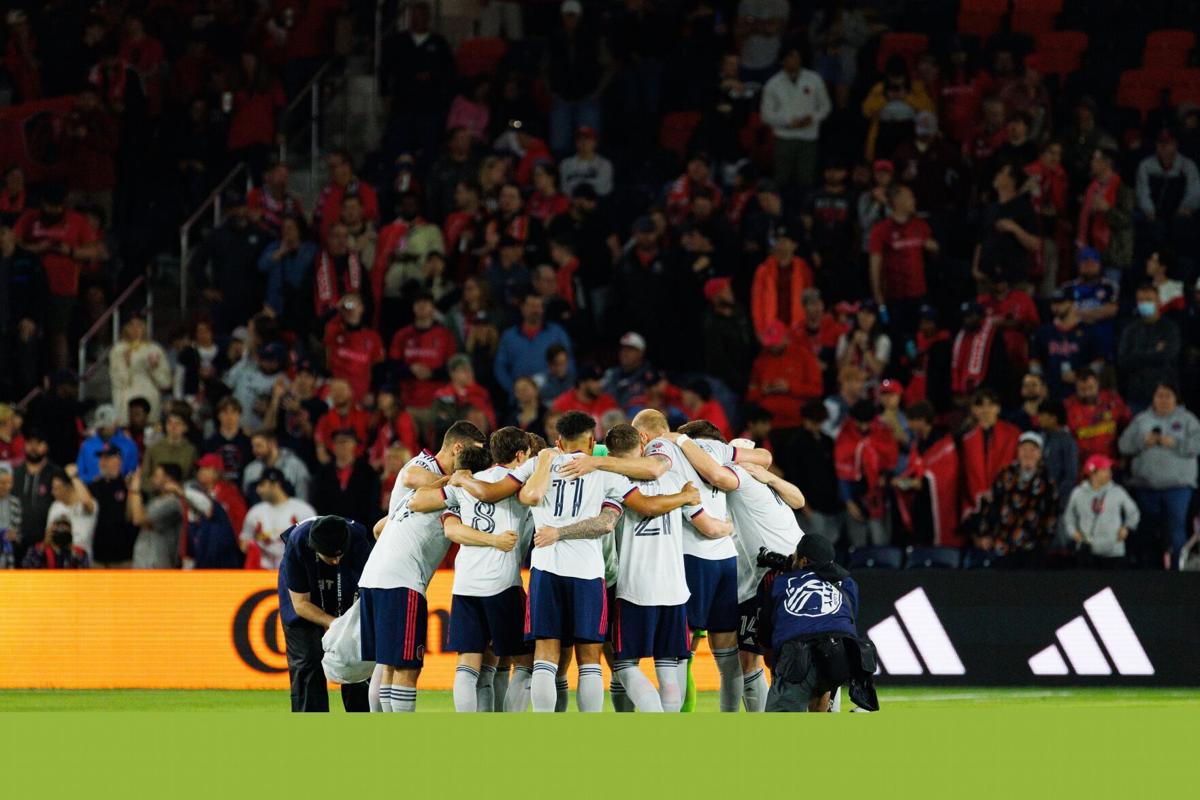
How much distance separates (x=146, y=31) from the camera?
24.3m

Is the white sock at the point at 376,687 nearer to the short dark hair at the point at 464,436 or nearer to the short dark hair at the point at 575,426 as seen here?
the short dark hair at the point at 464,436

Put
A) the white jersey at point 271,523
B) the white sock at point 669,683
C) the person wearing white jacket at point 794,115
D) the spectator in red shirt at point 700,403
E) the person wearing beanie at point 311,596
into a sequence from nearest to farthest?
the white sock at point 669,683 < the person wearing beanie at point 311,596 < the white jersey at point 271,523 < the spectator in red shirt at point 700,403 < the person wearing white jacket at point 794,115

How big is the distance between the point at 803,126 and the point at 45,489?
8734mm

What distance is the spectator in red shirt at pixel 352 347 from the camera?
2036cm

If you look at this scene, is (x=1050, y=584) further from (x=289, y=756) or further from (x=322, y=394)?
(x=289, y=756)

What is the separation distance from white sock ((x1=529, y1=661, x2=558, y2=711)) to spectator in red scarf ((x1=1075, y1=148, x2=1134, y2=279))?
34.5 feet

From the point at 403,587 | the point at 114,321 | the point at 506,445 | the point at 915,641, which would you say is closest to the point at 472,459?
Result: the point at 506,445

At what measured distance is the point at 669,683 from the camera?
1182 centimetres

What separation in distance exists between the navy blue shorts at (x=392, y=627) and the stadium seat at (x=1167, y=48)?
14.4 meters

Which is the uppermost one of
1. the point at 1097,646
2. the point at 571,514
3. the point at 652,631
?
the point at 571,514

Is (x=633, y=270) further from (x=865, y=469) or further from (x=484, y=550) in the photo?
(x=484, y=550)

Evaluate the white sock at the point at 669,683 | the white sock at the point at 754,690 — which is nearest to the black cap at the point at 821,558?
the white sock at the point at 669,683

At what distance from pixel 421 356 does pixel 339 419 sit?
113cm

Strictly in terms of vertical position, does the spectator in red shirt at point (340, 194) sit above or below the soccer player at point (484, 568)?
above
